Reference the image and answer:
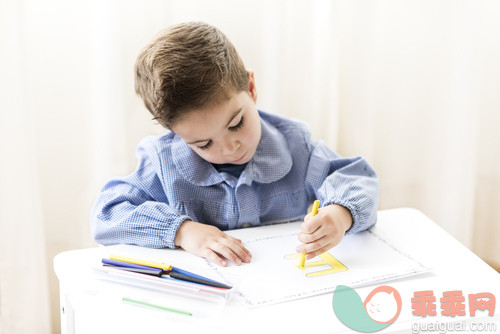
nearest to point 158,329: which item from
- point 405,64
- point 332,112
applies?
point 332,112

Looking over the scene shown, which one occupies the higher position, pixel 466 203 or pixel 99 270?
pixel 99 270

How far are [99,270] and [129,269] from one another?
1.7 inches

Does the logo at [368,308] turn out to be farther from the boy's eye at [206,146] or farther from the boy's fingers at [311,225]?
the boy's eye at [206,146]

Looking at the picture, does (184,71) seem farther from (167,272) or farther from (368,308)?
(368,308)

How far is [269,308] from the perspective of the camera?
66cm

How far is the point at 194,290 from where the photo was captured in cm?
69

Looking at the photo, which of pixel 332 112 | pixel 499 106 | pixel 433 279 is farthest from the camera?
pixel 499 106

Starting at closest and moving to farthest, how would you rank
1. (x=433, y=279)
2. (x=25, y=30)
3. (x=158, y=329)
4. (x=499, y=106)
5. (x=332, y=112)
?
(x=158, y=329), (x=433, y=279), (x=25, y=30), (x=332, y=112), (x=499, y=106)

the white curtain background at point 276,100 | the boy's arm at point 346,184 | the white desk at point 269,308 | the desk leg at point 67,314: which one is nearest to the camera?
the white desk at point 269,308

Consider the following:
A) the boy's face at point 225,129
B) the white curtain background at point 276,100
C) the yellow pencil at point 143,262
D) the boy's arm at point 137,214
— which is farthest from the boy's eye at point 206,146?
the white curtain background at point 276,100

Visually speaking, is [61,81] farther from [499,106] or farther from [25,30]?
[499,106]

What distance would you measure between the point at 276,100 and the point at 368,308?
29.6 inches

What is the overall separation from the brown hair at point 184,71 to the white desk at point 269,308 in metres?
0.23

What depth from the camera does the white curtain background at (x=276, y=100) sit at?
1172 mm
